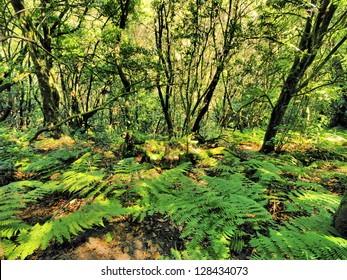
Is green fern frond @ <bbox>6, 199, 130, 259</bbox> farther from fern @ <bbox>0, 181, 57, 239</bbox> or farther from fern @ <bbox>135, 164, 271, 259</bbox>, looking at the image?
fern @ <bbox>135, 164, 271, 259</bbox>

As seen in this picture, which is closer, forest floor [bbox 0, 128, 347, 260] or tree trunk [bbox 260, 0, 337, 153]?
forest floor [bbox 0, 128, 347, 260]

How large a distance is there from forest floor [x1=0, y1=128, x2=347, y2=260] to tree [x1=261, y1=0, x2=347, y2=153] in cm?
106

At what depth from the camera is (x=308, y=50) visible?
15.9ft

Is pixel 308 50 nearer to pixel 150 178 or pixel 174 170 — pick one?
pixel 174 170

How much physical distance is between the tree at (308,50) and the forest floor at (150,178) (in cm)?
106

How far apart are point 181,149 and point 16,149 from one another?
345cm

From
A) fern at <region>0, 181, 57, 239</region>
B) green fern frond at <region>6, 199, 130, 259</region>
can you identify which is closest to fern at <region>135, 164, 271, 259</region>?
green fern frond at <region>6, 199, 130, 259</region>

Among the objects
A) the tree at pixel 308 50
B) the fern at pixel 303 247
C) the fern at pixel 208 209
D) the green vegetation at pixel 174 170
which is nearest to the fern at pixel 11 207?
the green vegetation at pixel 174 170

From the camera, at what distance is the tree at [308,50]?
4.41 meters

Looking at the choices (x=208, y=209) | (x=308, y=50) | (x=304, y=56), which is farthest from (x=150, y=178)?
(x=308, y=50)

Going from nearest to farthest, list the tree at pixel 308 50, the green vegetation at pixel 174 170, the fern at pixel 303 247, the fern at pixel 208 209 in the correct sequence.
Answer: the fern at pixel 303 247 < the fern at pixel 208 209 < the green vegetation at pixel 174 170 < the tree at pixel 308 50

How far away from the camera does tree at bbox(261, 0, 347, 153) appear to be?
14.5ft

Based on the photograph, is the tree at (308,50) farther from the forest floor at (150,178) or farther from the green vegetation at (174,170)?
the forest floor at (150,178)
